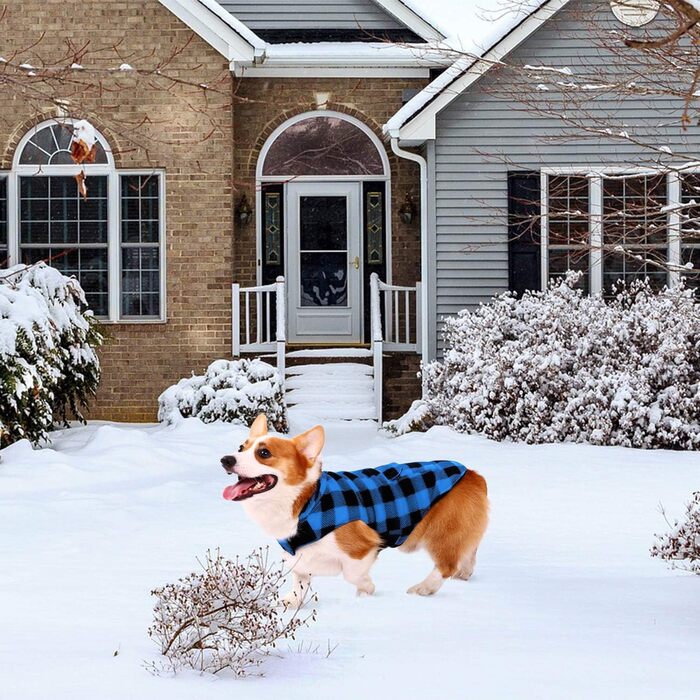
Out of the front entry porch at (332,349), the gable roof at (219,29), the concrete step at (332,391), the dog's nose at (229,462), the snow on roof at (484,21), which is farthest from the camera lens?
the gable roof at (219,29)

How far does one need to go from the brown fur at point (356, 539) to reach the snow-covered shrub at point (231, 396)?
781cm

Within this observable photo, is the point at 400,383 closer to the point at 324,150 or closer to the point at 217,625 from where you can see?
the point at 324,150

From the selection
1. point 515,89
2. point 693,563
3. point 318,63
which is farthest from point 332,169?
point 693,563

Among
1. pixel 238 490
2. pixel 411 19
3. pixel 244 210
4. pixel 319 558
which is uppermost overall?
pixel 411 19

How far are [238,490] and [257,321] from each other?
10.6 m

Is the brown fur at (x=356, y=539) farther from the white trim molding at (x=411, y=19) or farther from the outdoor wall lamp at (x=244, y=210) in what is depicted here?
the white trim molding at (x=411, y=19)

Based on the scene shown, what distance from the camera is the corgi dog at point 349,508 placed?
14.8 ft

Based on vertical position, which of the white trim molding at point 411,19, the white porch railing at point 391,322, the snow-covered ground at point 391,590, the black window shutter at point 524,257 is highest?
the white trim molding at point 411,19

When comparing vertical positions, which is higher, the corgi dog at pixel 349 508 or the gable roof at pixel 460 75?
the gable roof at pixel 460 75

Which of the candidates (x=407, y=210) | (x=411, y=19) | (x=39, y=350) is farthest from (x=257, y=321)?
(x=411, y=19)

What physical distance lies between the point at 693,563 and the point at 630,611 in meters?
1.22

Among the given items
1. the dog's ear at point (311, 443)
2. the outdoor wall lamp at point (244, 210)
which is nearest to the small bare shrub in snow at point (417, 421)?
the outdoor wall lamp at point (244, 210)

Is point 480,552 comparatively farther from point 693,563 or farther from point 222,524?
point 222,524

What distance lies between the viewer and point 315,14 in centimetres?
1630
